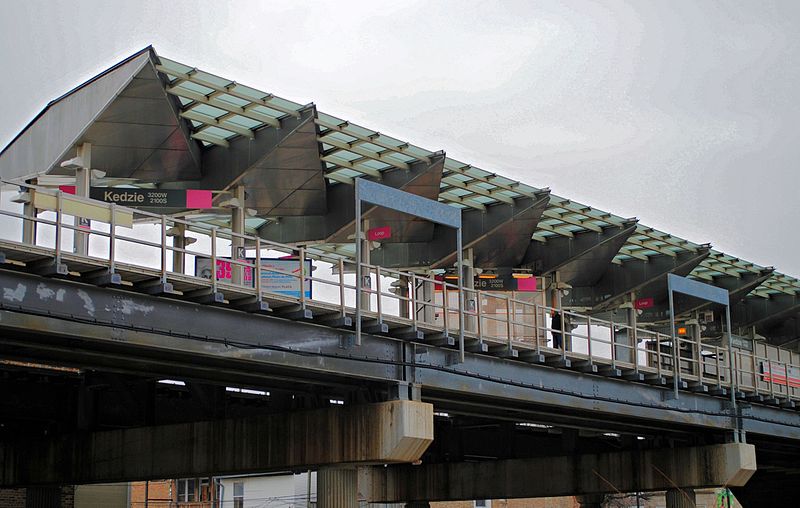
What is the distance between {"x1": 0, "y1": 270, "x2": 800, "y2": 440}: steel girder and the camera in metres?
20.3

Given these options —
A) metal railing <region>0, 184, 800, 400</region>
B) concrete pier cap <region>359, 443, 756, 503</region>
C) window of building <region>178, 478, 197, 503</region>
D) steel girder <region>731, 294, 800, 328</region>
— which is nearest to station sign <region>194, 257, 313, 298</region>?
metal railing <region>0, 184, 800, 400</region>

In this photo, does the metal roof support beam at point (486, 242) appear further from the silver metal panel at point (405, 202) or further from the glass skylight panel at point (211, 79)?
the glass skylight panel at point (211, 79)

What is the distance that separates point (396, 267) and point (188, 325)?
22882 mm

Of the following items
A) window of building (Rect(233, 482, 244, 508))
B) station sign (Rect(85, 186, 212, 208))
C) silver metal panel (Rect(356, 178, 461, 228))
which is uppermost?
station sign (Rect(85, 186, 212, 208))

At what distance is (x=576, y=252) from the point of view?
46.5m

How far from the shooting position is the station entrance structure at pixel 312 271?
21703 millimetres

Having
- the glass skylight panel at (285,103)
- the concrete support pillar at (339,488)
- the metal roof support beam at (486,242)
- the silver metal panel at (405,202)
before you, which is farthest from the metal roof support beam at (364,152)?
the concrete support pillar at (339,488)

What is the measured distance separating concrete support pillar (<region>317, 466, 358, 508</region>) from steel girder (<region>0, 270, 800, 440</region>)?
8.77 ft

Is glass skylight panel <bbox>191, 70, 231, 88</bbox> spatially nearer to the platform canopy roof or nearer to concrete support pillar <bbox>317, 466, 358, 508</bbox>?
the platform canopy roof

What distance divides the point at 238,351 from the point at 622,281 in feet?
98.2

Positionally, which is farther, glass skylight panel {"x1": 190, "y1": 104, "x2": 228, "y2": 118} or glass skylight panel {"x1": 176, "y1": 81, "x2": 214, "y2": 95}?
glass skylight panel {"x1": 190, "y1": 104, "x2": 228, "y2": 118}

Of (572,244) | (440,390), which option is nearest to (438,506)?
(572,244)

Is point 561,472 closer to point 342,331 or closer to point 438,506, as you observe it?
point 342,331

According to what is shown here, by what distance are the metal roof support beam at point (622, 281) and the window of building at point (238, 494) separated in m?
23.6
